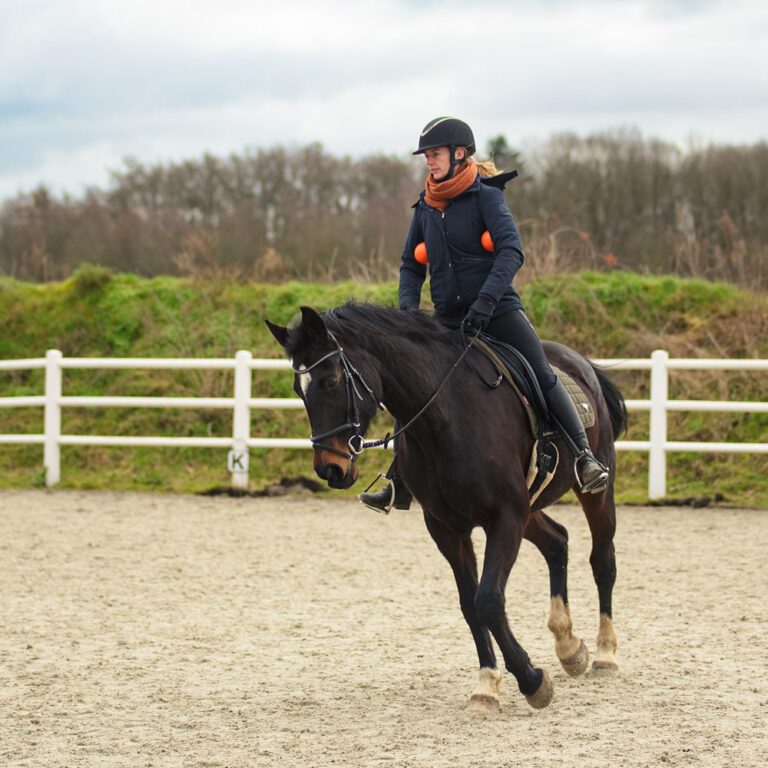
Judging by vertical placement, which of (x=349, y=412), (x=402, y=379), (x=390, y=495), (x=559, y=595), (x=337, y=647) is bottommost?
(x=337, y=647)

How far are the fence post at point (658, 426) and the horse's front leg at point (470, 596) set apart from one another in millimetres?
7410

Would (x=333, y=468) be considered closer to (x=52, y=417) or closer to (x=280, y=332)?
(x=280, y=332)

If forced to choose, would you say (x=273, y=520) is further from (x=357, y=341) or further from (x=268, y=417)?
(x=357, y=341)

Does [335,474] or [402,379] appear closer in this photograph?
[335,474]

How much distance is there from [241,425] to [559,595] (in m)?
7.99

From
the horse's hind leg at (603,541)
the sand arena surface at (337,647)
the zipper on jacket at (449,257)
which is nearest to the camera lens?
the sand arena surface at (337,647)

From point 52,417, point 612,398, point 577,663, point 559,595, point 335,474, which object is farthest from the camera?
point 52,417

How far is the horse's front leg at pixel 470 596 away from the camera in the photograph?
545 cm

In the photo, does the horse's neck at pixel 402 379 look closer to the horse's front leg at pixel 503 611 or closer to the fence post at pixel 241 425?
the horse's front leg at pixel 503 611

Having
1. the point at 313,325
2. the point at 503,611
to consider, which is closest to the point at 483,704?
the point at 503,611

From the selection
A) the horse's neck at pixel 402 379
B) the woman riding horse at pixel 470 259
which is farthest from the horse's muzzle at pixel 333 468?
the woman riding horse at pixel 470 259

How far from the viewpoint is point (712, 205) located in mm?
33875

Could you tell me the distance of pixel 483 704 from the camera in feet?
17.6

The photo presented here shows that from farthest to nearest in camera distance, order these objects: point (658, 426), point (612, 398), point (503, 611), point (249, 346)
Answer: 1. point (249, 346)
2. point (658, 426)
3. point (612, 398)
4. point (503, 611)
